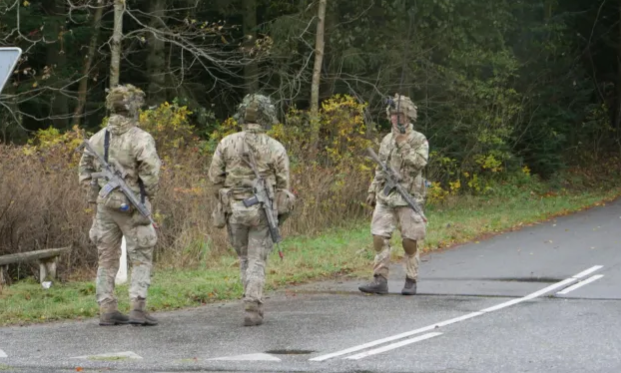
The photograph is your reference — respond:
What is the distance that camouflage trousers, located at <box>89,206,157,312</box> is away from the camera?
435 inches

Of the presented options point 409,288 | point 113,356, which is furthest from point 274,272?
point 113,356

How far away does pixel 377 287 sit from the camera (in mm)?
13180

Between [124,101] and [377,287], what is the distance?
3762 mm

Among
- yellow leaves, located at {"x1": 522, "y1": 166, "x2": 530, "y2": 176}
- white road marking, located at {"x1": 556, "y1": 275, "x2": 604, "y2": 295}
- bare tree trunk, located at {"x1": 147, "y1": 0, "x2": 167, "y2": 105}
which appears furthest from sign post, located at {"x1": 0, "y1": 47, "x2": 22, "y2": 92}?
yellow leaves, located at {"x1": 522, "y1": 166, "x2": 530, "y2": 176}

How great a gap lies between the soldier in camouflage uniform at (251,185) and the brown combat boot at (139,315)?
34.9 inches

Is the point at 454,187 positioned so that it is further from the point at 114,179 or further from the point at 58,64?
the point at 114,179

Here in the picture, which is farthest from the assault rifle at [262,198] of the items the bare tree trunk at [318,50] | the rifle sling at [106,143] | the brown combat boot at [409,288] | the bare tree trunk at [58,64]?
the bare tree trunk at [58,64]

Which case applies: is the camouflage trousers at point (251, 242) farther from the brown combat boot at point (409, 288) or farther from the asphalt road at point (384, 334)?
the brown combat boot at point (409, 288)

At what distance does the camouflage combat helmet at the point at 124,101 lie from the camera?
10.9 metres

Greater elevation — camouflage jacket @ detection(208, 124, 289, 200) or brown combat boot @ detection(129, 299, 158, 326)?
camouflage jacket @ detection(208, 124, 289, 200)

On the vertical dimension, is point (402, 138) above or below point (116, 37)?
below

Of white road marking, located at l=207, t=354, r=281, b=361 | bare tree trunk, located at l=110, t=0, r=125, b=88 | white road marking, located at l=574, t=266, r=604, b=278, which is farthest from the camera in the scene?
bare tree trunk, located at l=110, t=0, r=125, b=88

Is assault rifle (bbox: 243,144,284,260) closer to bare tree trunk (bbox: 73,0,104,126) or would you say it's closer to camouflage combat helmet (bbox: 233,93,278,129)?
camouflage combat helmet (bbox: 233,93,278,129)

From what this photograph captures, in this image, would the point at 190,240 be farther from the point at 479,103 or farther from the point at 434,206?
the point at 479,103
